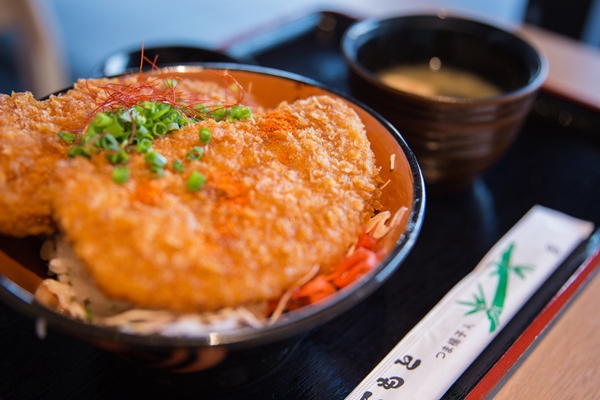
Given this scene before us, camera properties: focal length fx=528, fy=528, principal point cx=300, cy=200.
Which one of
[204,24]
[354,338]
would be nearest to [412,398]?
[354,338]

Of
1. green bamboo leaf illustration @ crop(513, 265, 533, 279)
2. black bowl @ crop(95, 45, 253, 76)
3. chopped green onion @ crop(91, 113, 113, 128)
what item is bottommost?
green bamboo leaf illustration @ crop(513, 265, 533, 279)

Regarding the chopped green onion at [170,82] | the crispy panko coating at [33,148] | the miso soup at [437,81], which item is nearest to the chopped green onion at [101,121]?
the crispy panko coating at [33,148]

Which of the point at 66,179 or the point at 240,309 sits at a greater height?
the point at 66,179

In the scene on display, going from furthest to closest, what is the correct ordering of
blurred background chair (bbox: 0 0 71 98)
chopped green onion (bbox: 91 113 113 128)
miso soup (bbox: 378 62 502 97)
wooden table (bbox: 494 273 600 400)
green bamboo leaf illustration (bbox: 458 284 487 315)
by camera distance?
blurred background chair (bbox: 0 0 71 98)
miso soup (bbox: 378 62 502 97)
green bamboo leaf illustration (bbox: 458 284 487 315)
wooden table (bbox: 494 273 600 400)
chopped green onion (bbox: 91 113 113 128)

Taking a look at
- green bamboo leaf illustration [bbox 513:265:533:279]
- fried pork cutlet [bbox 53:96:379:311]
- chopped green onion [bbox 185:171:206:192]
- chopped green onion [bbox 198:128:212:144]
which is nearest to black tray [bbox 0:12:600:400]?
green bamboo leaf illustration [bbox 513:265:533:279]

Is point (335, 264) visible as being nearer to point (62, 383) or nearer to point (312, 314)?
point (312, 314)

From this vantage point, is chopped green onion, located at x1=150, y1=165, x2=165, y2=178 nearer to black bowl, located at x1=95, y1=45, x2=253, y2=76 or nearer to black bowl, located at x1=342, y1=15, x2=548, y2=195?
black bowl, located at x1=342, y1=15, x2=548, y2=195

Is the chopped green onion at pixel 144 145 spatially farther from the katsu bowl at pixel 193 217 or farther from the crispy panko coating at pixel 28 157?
the crispy panko coating at pixel 28 157
